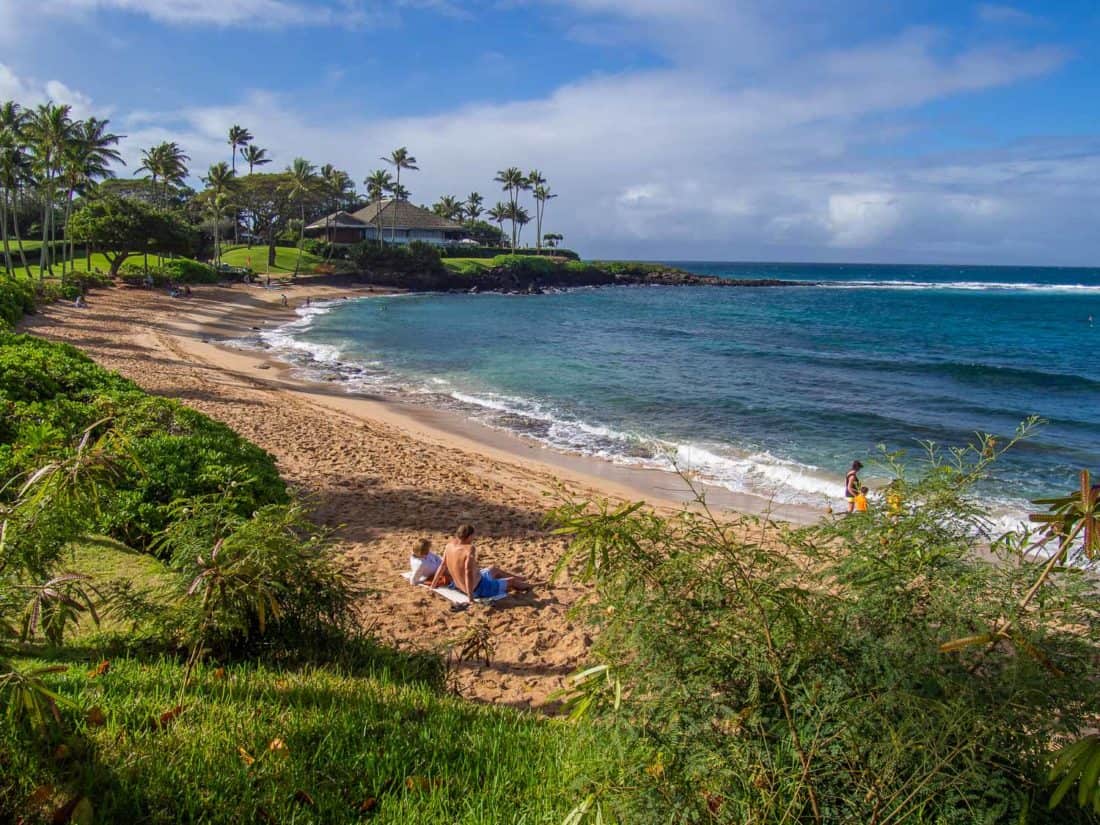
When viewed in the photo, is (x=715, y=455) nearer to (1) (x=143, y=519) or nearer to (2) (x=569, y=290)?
(1) (x=143, y=519)

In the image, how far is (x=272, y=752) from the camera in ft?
11.8

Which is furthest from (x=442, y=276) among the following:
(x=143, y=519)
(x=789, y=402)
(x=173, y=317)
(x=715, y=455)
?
(x=143, y=519)

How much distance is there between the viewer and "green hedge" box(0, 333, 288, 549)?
22.4ft

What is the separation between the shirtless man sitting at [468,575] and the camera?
830 centimetres

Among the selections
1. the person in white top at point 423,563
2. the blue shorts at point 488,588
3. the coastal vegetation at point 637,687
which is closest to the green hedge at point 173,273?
the person in white top at point 423,563

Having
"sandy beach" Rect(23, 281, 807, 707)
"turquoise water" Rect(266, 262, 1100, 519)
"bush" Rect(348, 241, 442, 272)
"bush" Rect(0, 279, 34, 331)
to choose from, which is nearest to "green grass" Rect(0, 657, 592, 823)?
"sandy beach" Rect(23, 281, 807, 707)

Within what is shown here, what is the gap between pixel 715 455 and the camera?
18.4 meters

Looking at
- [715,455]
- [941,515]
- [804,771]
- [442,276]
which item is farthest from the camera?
[442,276]

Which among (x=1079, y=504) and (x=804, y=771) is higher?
(x=1079, y=504)

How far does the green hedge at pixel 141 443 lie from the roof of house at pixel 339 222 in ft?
243

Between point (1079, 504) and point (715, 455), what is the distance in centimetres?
1633

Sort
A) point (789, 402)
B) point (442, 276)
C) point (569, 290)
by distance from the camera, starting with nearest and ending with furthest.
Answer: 1. point (789, 402)
2. point (442, 276)
3. point (569, 290)

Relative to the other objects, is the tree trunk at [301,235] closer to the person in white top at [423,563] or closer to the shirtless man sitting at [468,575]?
the person in white top at [423,563]

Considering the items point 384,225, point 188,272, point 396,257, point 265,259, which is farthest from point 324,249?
point 188,272
